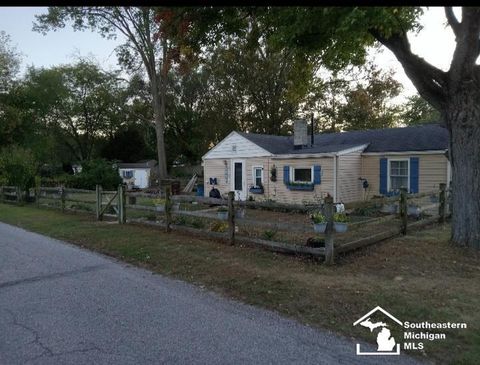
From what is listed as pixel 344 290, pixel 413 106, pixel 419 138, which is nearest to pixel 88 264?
pixel 344 290

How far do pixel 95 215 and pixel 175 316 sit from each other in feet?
32.5

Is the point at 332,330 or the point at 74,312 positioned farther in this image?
the point at 74,312

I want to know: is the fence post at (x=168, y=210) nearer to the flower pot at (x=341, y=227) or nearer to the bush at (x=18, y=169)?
the flower pot at (x=341, y=227)

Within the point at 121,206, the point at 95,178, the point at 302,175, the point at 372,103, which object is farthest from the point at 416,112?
the point at 121,206

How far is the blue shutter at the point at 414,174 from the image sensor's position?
14859 millimetres

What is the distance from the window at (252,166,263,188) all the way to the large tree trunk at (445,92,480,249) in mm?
11213

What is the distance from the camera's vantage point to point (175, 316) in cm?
428

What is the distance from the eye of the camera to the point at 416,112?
3816 cm

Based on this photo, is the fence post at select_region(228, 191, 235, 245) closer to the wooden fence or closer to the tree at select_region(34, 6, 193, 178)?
the wooden fence

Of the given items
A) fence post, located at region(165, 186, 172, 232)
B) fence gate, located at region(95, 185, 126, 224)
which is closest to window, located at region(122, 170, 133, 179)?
fence gate, located at region(95, 185, 126, 224)

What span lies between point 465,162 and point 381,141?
33.0ft

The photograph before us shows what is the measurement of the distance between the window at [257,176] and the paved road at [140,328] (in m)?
12.5

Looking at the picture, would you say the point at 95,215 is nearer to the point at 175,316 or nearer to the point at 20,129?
the point at 175,316

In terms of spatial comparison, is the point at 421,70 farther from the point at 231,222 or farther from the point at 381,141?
the point at 381,141
